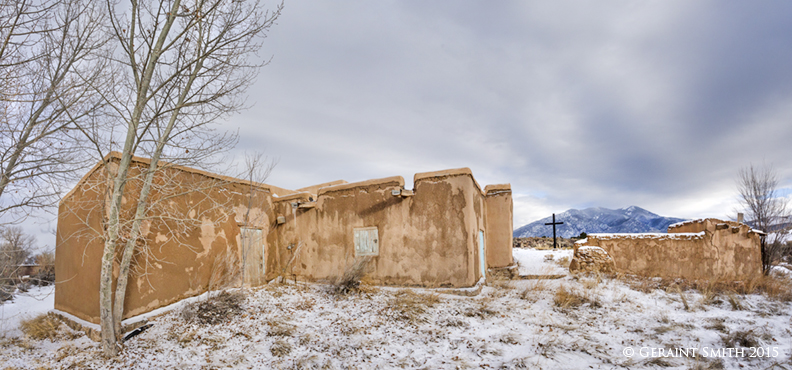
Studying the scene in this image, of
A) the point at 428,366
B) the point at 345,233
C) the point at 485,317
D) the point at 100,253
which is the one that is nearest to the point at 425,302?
the point at 485,317

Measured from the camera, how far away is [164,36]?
20.7ft

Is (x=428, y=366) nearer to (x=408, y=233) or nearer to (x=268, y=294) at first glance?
(x=408, y=233)

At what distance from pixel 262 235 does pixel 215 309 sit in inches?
127

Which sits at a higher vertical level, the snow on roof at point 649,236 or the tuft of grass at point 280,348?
the snow on roof at point 649,236

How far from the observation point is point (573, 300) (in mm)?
7902

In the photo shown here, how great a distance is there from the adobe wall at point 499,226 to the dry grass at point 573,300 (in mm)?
3627

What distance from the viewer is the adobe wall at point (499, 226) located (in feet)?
39.0

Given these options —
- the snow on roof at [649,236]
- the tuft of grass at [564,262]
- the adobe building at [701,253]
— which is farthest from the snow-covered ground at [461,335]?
the tuft of grass at [564,262]

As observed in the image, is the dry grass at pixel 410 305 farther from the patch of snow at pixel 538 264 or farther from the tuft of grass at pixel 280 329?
the patch of snow at pixel 538 264

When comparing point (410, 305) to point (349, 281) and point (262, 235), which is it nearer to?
point (349, 281)

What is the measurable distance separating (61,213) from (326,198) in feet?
21.4

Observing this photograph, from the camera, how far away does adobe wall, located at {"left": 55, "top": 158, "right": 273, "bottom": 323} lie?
7105 mm

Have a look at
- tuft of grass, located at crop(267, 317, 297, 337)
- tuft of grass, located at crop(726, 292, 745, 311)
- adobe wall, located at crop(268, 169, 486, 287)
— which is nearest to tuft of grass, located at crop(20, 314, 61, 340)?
tuft of grass, located at crop(267, 317, 297, 337)

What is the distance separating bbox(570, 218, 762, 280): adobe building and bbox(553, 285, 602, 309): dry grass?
4.07m
